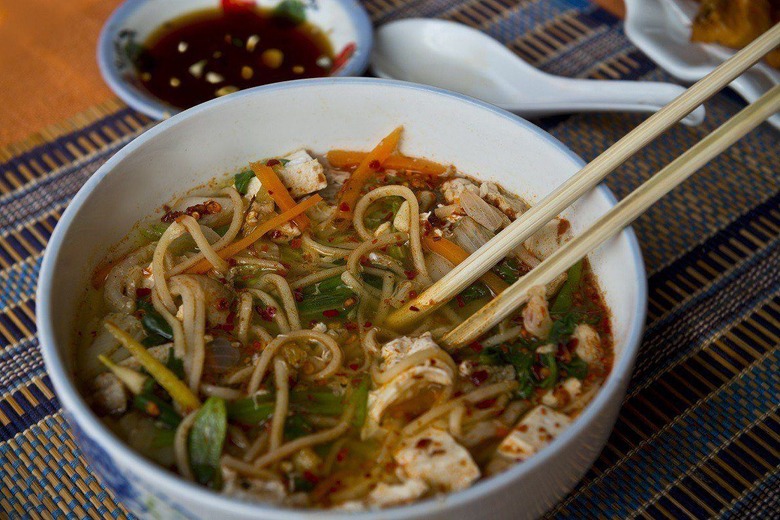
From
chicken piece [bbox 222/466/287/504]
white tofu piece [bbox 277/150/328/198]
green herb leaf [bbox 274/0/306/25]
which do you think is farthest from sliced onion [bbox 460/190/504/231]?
green herb leaf [bbox 274/0/306/25]

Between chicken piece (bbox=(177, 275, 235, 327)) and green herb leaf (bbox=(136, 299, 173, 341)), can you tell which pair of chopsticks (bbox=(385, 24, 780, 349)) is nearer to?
chicken piece (bbox=(177, 275, 235, 327))

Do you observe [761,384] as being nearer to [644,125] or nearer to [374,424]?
[644,125]

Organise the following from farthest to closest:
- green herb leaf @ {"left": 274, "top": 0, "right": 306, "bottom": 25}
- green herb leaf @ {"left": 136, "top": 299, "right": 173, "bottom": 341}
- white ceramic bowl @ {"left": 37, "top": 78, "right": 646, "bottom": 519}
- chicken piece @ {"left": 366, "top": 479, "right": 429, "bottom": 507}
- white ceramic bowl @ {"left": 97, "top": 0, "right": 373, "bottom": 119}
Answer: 1. green herb leaf @ {"left": 274, "top": 0, "right": 306, "bottom": 25}
2. white ceramic bowl @ {"left": 97, "top": 0, "right": 373, "bottom": 119}
3. green herb leaf @ {"left": 136, "top": 299, "right": 173, "bottom": 341}
4. chicken piece @ {"left": 366, "top": 479, "right": 429, "bottom": 507}
5. white ceramic bowl @ {"left": 37, "top": 78, "right": 646, "bottom": 519}

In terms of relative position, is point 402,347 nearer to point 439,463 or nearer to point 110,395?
point 439,463

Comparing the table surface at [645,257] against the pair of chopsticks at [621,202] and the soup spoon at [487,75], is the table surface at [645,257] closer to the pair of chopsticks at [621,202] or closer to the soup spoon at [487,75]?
the soup spoon at [487,75]

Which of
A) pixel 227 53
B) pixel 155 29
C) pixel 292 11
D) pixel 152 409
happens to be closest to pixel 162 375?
pixel 152 409

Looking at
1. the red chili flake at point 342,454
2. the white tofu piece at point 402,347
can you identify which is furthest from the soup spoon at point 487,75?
the red chili flake at point 342,454

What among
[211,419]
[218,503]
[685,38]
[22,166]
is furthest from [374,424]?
[685,38]
